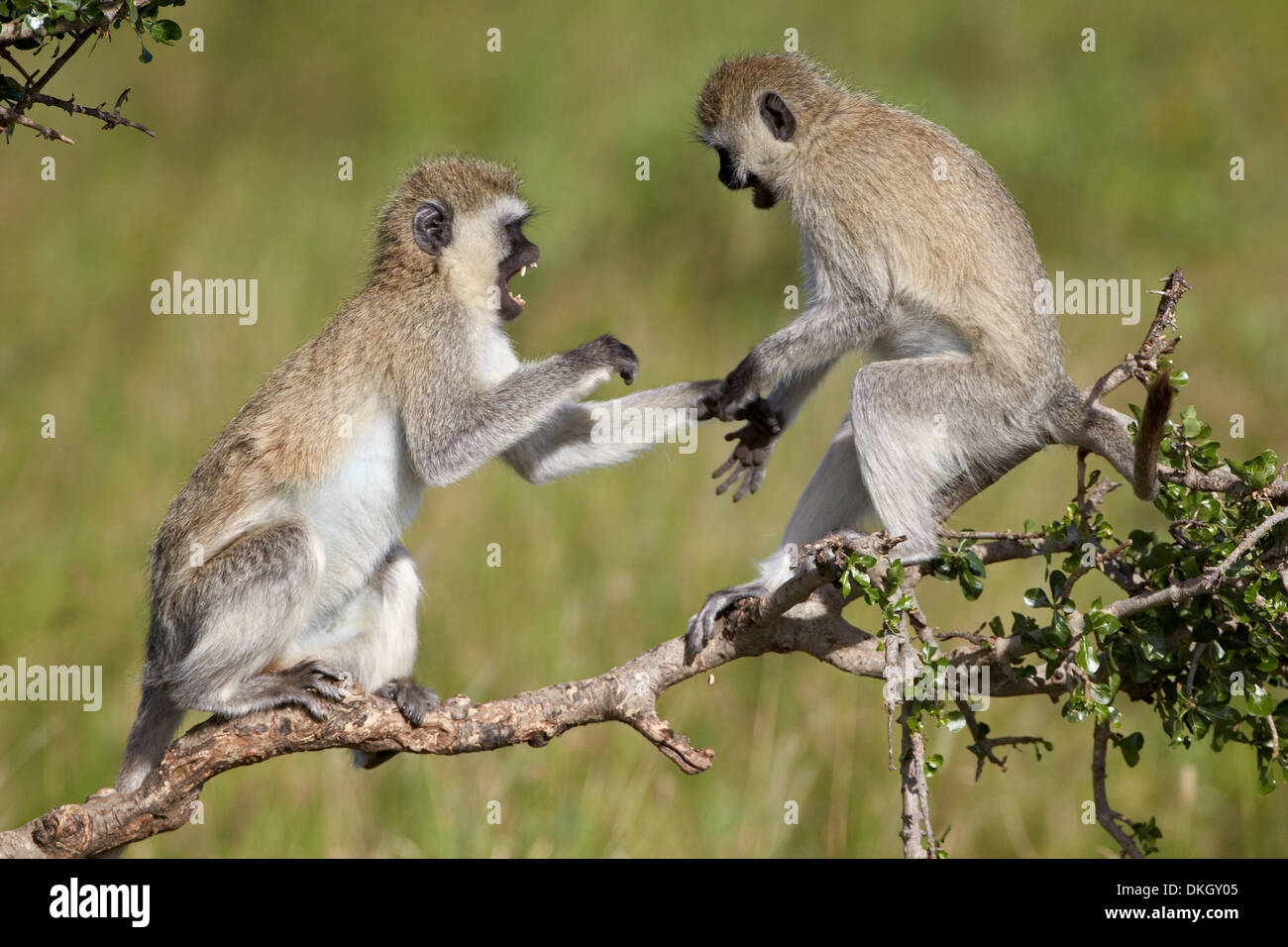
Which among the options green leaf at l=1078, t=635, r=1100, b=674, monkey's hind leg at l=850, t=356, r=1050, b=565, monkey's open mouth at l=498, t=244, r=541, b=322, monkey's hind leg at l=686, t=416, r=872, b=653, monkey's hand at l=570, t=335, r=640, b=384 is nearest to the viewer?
green leaf at l=1078, t=635, r=1100, b=674

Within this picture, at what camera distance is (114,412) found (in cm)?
1230

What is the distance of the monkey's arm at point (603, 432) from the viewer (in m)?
6.56

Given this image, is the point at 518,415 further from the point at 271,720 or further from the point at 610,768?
the point at 610,768

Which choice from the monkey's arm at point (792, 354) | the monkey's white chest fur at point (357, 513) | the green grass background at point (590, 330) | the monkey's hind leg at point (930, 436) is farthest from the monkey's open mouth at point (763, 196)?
the monkey's white chest fur at point (357, 513)

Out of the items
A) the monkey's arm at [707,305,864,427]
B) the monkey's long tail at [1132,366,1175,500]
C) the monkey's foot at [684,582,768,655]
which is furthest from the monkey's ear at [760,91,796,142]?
the monkey's long tail at [1132,366,1175,500]

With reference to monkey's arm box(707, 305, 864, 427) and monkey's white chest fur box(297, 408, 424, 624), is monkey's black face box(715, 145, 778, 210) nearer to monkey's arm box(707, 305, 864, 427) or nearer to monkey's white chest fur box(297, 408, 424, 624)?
monkey's arm box(707, 305, 864, 427)

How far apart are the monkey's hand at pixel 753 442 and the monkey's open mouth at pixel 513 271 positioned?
1296 mm

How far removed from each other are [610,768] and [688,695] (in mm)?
1162

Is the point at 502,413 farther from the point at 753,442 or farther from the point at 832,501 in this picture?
the point at 832,501

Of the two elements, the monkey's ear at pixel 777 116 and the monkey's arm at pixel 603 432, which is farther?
the monkey's ear at pixel 777 116

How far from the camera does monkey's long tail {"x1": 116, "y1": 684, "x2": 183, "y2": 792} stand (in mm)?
5680

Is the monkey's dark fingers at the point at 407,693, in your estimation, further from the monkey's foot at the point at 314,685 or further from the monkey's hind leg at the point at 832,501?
the monkey's hind leg at the point at 832,501

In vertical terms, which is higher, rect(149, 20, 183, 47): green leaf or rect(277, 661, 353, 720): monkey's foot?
rect(149, 20, 183, 47): green leaf

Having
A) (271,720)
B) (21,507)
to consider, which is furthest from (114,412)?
(271,720)
